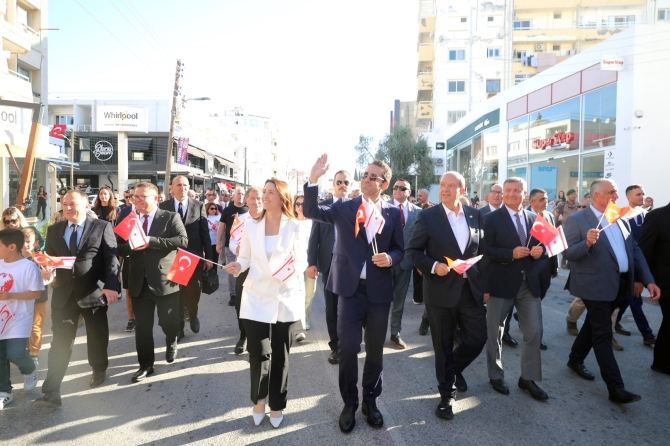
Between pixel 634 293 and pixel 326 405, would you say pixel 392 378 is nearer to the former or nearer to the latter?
pixel 326 405

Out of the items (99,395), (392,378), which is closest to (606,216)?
(392,378)

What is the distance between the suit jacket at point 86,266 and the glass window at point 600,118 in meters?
16.7

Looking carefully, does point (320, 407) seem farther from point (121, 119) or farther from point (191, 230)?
point (121, 119)

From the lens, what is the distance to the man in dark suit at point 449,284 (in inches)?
159

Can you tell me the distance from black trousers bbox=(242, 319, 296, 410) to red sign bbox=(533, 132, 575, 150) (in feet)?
61.4

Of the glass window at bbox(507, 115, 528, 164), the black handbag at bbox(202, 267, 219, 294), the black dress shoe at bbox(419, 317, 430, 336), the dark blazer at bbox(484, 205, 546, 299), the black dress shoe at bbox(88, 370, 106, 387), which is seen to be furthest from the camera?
the glass window at bbox(507, 115, 528, 164)

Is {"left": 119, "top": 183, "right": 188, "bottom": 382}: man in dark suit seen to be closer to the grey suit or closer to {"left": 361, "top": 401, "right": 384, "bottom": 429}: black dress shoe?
{"left": 361, "top": 401, "right": 384, "bottom": 429}: black dress shoe

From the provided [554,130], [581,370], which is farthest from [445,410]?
[554,130]

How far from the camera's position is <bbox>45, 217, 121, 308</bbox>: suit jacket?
446cm

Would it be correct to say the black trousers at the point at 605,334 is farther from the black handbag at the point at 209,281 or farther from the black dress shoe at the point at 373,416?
the black handbag at the point at 209,281

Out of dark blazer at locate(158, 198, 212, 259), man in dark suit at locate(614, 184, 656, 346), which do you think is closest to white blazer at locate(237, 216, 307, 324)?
dark blazer at locate(158, 198, 212, 259)

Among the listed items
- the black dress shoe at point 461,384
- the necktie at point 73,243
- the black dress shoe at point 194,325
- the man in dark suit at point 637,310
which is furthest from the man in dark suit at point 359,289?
the man in dark suit at point 637,310

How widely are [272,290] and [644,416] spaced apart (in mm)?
3401

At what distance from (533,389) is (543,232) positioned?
1.49 metres
